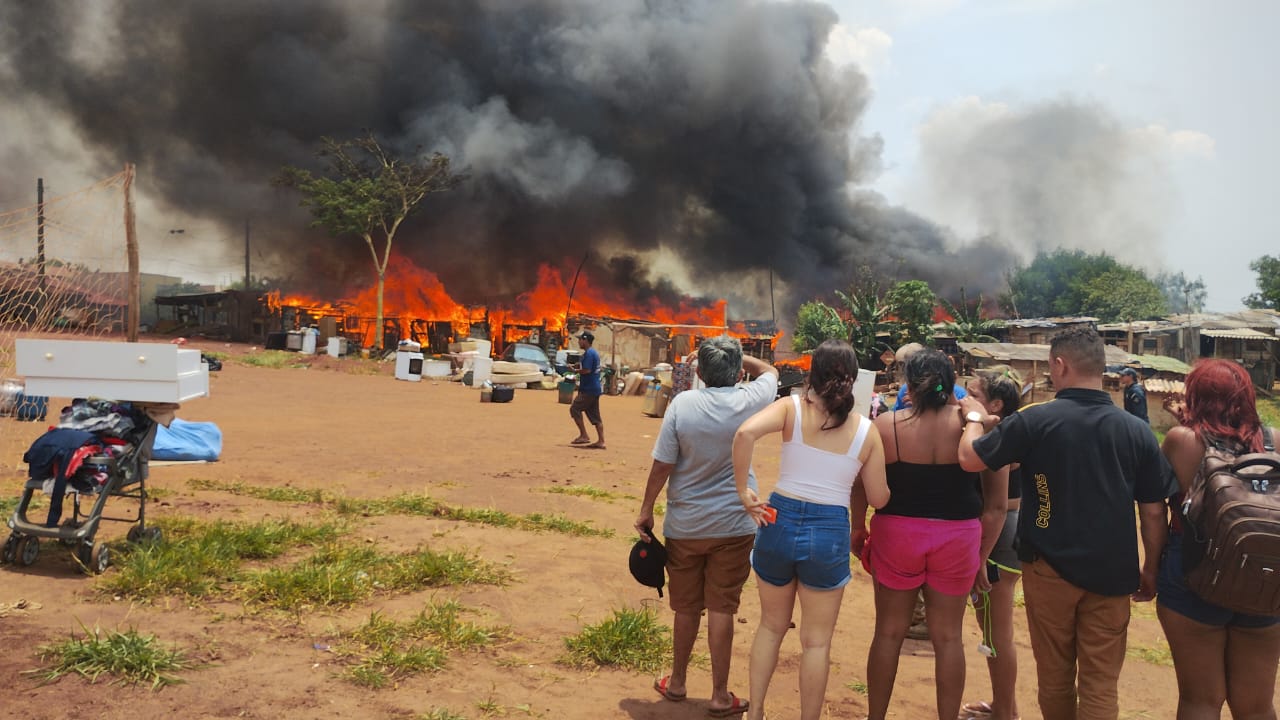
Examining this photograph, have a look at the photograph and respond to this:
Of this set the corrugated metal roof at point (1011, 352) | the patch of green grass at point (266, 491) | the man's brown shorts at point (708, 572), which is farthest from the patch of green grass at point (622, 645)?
the corrugated metal roof at point (1011, 352)

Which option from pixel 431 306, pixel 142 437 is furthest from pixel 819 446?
pixel 431 306

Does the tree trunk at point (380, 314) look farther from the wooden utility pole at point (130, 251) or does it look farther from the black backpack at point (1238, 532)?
the black backpack at point (1238, 532)

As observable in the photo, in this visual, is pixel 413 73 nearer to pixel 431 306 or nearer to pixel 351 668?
pixel 431 306

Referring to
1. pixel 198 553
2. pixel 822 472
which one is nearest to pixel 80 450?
pixel 198 553

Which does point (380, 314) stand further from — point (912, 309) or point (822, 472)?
point (822, 472)

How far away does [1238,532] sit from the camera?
2.50 metres

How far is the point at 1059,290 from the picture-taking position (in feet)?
155

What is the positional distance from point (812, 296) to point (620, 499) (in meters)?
34.8

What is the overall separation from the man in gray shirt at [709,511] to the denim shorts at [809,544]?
1.22ft

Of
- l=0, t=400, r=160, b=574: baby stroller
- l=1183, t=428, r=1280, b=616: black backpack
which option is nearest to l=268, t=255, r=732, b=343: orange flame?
l=0, t=400, r=160, b=574: baby stroller

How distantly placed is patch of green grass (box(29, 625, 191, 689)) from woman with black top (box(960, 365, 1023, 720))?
3425 millimetres

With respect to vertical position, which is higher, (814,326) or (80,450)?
(814,326)

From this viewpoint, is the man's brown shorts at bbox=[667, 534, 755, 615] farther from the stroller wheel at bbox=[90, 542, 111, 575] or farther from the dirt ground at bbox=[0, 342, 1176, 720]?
the stroller wheel at bbox=[90, 542, 111, 575]

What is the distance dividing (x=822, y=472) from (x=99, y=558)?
4097 mm
